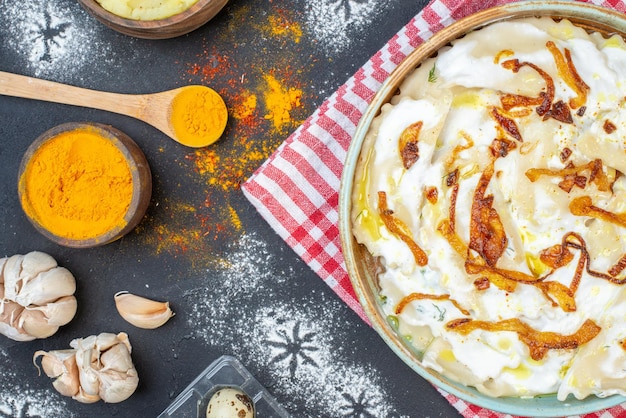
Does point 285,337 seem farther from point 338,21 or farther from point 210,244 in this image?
point 338,21

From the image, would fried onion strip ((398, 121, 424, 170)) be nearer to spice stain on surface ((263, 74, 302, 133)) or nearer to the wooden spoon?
spice stain on surface ((263, 74, 302, 133))

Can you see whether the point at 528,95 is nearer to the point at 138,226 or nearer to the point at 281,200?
the point at 281,200

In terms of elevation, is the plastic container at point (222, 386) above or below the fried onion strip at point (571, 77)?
below

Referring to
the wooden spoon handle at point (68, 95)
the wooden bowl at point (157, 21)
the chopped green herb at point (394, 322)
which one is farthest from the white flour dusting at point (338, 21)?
the chopped green herb at point (394, 322)

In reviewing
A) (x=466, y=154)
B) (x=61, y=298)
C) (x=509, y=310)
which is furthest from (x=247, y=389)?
(x=466, y=154)

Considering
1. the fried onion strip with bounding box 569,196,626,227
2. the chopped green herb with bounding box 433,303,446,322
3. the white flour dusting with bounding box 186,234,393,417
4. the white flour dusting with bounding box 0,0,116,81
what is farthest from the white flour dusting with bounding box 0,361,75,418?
the fried onion strip with bounding box 569,196,626,227

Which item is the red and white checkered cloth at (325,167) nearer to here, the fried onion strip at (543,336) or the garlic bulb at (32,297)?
the fried onion strip at (543,336)

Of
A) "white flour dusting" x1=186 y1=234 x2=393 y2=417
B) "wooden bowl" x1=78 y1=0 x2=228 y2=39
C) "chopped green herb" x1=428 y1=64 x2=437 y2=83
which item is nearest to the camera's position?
"chopped green herb" x1=428 y1=64 x2=437 y2=83
